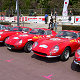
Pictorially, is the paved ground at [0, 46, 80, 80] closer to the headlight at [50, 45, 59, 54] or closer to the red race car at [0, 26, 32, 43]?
the headlight at [50, 45, 59, 54]

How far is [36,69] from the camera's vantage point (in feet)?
17.1

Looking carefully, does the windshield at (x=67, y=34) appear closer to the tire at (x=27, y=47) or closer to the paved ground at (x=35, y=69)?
the paved ground at (x=35, y=69)

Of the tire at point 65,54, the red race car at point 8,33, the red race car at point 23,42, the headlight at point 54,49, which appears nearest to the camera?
the headlight at point 54,49

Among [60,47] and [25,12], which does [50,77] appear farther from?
[25,12]

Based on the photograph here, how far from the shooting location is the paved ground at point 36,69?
4578 mm

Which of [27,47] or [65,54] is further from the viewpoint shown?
[27,47]

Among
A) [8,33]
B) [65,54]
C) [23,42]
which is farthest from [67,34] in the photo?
[8,33]

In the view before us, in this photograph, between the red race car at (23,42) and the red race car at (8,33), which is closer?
the red race car at (23,42)

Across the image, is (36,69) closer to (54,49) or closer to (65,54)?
(54,49)

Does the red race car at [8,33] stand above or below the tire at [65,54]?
above

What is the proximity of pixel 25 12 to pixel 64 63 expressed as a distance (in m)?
24.8

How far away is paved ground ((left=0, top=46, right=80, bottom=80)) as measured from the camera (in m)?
4.58

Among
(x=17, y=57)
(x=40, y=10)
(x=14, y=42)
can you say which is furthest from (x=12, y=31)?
(x=40, y=10)

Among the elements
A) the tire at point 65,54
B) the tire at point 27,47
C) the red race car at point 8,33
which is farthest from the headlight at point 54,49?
the red race car at point 8,33
